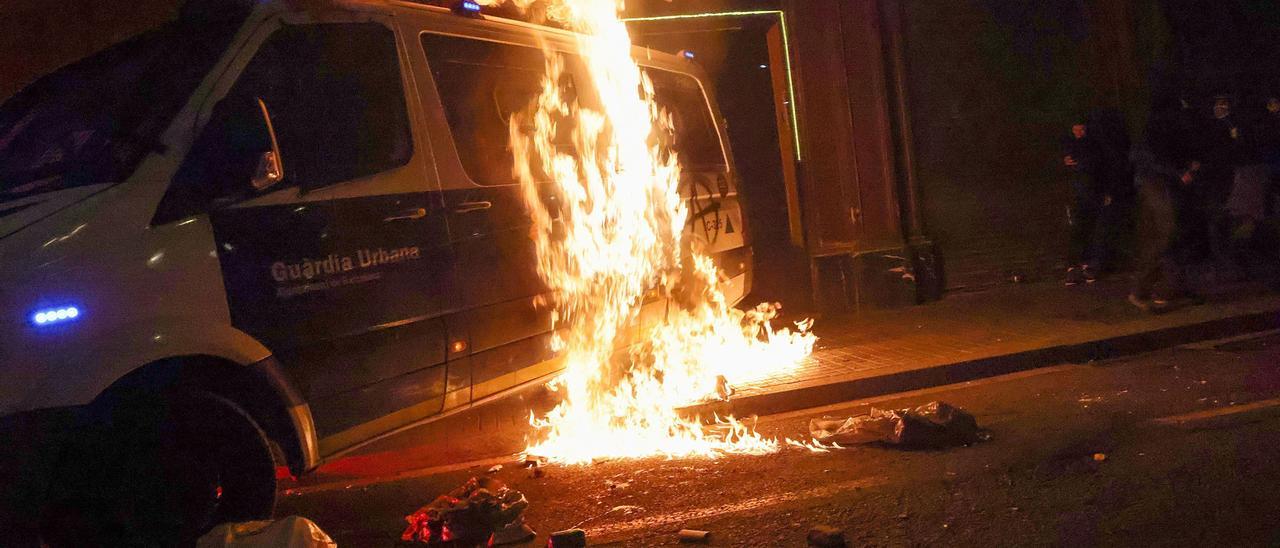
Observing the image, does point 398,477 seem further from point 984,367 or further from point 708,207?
point 984,367

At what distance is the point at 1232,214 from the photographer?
9039 mm

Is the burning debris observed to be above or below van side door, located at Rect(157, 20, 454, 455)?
below

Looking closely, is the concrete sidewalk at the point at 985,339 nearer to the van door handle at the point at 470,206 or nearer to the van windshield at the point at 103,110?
the van door handle at the point at 470,206

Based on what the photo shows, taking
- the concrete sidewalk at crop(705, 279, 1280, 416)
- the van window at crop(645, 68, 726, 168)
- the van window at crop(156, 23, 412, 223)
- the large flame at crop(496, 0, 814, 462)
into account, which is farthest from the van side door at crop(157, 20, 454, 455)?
the van window at crop(645, 68, 726, 168)

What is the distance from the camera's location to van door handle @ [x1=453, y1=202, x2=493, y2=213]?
16.3 feet

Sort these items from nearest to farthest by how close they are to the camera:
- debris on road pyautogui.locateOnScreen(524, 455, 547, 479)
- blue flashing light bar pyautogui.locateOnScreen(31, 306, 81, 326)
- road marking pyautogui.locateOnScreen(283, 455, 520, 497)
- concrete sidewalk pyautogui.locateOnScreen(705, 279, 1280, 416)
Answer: blue flashing light bar pyautogui.locateOnScreen(31, 306, 81, 326), debris on road pyautogui.locateOnScreen(524, 455, 547, 479), road marking pyautogui.locateOnScreen(283, 455, 520, 497), concrete sidewalk pyautogui.locateOnScreen(705, 279, 1280, 416)

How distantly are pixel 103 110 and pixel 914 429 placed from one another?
3916mm

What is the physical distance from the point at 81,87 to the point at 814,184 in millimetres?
6658

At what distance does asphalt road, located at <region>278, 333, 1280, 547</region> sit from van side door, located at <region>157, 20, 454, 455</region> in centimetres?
72

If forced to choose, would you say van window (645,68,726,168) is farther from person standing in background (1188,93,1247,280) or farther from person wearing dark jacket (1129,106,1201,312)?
person standing in background (1188,93,1247,280)

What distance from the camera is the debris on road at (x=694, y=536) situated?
4051mm

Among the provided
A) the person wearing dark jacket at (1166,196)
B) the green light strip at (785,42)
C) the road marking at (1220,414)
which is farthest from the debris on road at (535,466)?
the green light strip at (785,42)

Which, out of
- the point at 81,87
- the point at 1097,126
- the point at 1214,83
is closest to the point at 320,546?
the point at 81,87

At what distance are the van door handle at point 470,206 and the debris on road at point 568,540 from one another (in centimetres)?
171
